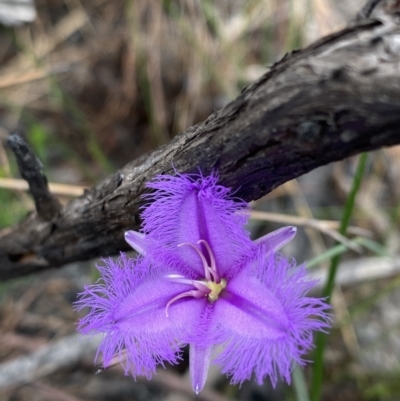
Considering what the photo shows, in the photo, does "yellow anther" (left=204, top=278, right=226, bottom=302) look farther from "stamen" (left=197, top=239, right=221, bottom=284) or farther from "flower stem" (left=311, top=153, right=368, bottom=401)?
"flower stem" (left=311, top=153, right=368, bottom=401)

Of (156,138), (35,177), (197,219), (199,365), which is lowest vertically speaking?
(199,365)

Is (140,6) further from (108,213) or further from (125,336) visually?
(125,336)

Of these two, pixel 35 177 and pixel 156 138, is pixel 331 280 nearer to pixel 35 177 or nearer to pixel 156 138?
pixel 35 177

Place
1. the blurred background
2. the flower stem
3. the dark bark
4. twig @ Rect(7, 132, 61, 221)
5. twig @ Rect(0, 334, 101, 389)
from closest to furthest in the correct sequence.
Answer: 1. the dark bark
2. twig @ Rect(7, 132, 61, 221)
3. the flower stem
4. twig @ Rect(0, 334, 101, 389)
5. the blurred background

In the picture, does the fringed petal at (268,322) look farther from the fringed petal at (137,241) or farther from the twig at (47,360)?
the twig at (47,360)

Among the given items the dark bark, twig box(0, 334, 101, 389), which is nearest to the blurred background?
twig box(0, 334, 101, 389)

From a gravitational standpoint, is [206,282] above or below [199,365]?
above

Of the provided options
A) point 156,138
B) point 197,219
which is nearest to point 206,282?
point 197,219
